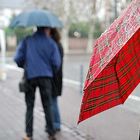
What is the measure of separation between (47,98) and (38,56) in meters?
0.62

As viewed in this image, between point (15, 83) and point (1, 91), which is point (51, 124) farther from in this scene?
point (15, 83)

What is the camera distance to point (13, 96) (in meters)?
12.2

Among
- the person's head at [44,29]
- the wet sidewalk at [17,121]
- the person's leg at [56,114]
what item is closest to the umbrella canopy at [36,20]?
the person's head at [44,29]

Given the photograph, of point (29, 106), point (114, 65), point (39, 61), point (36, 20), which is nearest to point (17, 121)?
point (29, 106)

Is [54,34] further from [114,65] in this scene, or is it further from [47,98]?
[114,65]

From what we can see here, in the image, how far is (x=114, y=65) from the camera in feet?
8.52

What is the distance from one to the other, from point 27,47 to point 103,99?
3.86 meters

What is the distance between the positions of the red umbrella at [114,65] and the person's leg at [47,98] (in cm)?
361

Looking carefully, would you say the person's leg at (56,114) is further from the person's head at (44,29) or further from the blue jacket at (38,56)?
the person's head at (44,29)

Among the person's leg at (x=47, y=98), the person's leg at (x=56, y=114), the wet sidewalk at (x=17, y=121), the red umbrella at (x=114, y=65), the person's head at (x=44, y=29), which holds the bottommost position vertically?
the wet sidewalk at (x=17, y=121)

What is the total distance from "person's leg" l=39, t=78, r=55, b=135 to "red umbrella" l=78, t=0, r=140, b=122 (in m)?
3.61

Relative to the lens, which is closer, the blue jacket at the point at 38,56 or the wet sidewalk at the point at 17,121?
the blue jacket at the point at 38,56

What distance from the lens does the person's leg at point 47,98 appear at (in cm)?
646

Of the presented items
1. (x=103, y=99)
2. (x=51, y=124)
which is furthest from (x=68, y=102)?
(x=103, y=99)
